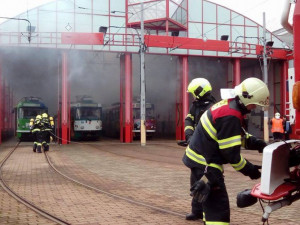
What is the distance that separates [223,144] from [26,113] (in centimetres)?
2553

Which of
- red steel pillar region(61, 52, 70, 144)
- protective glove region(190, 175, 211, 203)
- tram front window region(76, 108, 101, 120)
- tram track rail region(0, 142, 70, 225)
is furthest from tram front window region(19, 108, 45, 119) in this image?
protective glove region(190, 175, 211, 203)

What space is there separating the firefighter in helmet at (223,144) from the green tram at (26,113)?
24.9 metres

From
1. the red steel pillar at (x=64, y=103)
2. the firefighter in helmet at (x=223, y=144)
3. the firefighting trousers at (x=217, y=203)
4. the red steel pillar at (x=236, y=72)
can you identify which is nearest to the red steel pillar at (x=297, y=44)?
the firefighter in helmet at (x=223, y=144)

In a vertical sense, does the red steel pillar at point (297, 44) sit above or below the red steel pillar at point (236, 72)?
below

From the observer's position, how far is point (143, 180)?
9.34 m

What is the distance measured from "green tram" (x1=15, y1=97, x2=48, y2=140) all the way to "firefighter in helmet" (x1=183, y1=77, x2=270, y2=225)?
24859 millimetres

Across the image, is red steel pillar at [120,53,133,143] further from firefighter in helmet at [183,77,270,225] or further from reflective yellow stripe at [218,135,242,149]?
reflective yellow stripe at [218,135,242,149]

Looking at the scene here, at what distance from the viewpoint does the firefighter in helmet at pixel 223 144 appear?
11.1ft

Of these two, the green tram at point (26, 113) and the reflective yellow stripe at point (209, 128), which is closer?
the reflective yellow stripe at point (209, 128)

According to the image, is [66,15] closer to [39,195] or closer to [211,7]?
[211,7]

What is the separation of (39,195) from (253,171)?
510 centimetres

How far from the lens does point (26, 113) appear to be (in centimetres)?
2719

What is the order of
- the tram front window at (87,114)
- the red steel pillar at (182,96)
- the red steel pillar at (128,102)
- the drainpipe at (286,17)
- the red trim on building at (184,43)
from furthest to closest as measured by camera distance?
the tram front window at (87,114) → the red steel pillar at (182,96) → the red steel pillar at (128,102) → the red trim on building at (184,43) → the drainpipe at (286,17)

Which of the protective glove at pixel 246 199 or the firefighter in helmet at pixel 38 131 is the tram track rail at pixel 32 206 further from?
the firefighter in helmet at pixel 38 131
